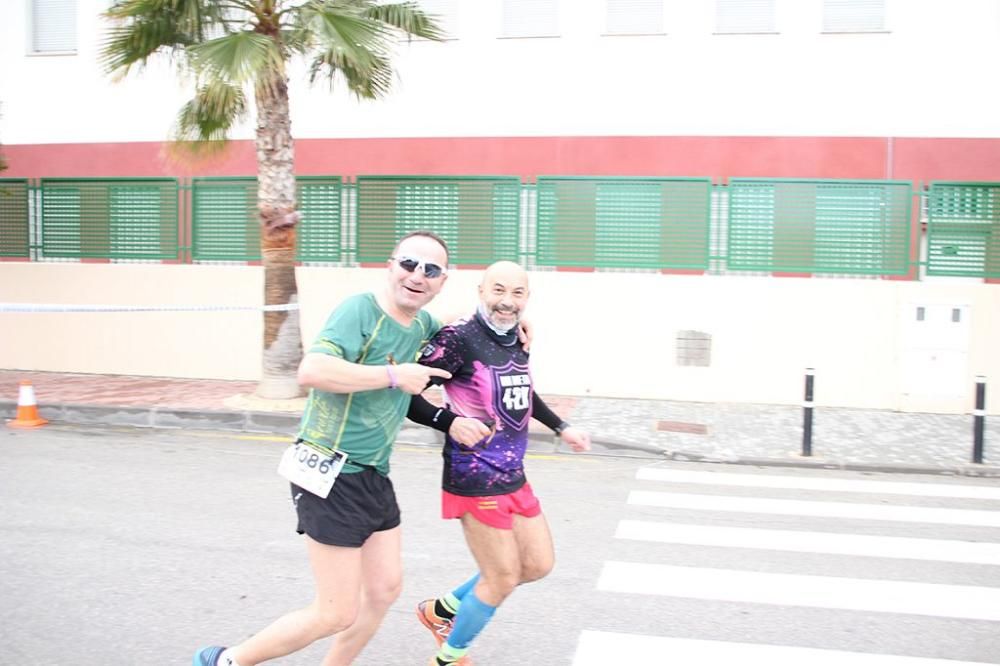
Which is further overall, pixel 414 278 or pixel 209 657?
pixel 209 657

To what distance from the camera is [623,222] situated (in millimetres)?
12836

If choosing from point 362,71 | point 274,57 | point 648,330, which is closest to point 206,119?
point 274,57

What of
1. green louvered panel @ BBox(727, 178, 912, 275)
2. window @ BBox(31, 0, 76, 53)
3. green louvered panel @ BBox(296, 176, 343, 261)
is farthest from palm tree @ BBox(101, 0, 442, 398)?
window @ BBox(31, 0, 76, 53)

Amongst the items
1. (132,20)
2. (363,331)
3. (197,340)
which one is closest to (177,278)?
(197,340)

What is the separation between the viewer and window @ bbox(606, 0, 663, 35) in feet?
49.9

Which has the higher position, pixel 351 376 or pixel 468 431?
pixel 351 376

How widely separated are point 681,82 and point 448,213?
4527 mm

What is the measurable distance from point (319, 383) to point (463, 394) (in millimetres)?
773

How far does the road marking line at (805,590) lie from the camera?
523 centimetres

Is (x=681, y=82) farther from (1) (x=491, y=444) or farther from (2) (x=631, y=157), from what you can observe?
(1) (x=491, y=444)

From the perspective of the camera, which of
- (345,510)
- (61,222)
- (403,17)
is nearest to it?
(345,510)

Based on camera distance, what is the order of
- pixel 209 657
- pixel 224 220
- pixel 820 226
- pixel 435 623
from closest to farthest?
1. pixel 209 657
2. pixel 435 623
3. pixel 820 226
4. pixel 224 220

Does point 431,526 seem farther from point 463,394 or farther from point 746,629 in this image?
point 463,394

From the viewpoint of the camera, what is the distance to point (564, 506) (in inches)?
290
